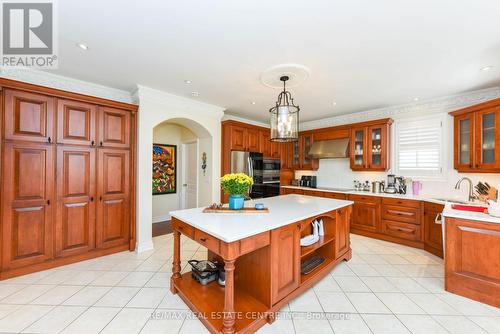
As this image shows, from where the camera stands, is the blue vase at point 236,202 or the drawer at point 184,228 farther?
the blue vase at point 236,202

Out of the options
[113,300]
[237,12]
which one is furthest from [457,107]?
[113,300]

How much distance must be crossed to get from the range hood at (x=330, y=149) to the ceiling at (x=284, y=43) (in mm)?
1458

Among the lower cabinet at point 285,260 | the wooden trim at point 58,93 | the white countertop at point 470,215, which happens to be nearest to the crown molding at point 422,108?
the white countertop at point 470,215

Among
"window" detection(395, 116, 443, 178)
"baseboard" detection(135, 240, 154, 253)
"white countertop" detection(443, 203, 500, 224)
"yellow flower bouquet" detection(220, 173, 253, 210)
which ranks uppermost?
"window" detection(395, 116, 443, 178)

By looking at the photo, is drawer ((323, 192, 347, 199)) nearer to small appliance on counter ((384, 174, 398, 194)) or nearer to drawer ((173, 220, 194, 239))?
small appliance on counter ((384, 174, 398, 194))

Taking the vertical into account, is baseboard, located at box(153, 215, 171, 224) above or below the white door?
below

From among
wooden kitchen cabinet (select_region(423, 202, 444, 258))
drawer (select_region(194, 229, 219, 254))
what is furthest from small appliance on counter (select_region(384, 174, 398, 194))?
drawer (select_region(194, 229, 219, 254))

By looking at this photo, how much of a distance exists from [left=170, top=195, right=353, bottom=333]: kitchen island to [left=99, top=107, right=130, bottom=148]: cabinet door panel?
1844mm

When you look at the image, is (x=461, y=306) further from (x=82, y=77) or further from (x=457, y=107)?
(x=82, y=77)

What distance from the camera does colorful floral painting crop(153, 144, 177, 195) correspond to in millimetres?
4934

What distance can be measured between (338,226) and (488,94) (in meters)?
3.16

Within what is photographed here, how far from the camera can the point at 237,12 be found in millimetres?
1661

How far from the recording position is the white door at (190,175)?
4.84 metres

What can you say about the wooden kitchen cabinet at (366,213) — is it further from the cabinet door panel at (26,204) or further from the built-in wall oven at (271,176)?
the cabinet door panel at (26,204)
